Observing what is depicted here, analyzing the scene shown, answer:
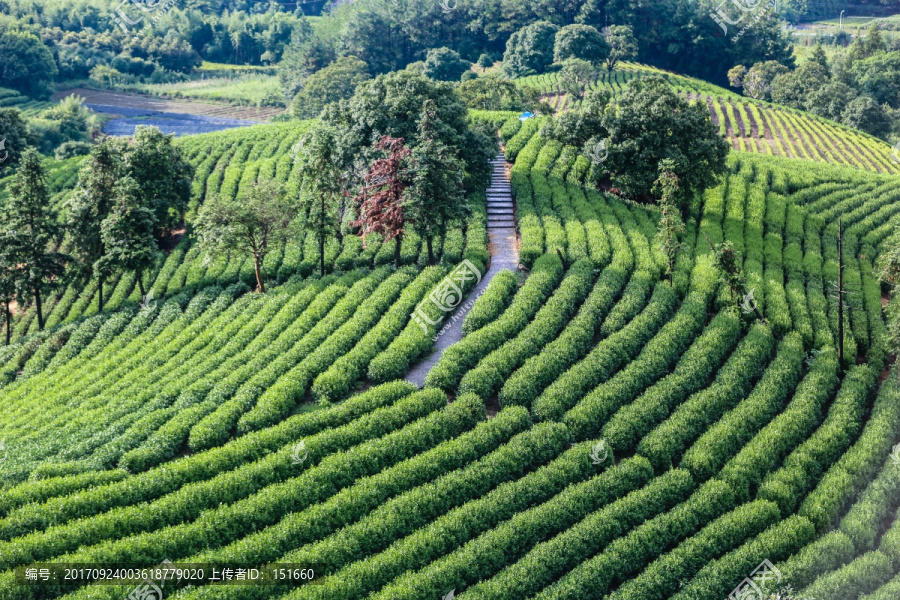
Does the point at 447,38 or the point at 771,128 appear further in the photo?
the point at 447,38

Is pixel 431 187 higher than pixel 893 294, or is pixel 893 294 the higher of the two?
pixel 431 187

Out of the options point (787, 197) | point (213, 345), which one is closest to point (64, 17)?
point (213, 345)

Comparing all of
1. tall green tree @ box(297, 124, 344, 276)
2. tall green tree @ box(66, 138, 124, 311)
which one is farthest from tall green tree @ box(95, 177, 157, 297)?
tall green tree @ box(297, 124, 344, 276)

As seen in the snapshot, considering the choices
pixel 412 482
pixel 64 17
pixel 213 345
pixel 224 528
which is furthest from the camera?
pixel 64 17

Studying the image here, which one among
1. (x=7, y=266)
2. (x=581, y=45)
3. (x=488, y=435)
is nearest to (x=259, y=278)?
(x=7, y=266)

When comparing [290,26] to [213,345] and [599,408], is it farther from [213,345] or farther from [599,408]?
[599,408]

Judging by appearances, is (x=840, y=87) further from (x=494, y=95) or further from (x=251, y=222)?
(x=251, y=222)

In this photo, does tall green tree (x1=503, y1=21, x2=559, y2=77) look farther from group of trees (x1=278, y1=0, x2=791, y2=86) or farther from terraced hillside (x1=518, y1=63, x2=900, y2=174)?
group of trees (x1=278, y1=0, x2=791, y2=86)
